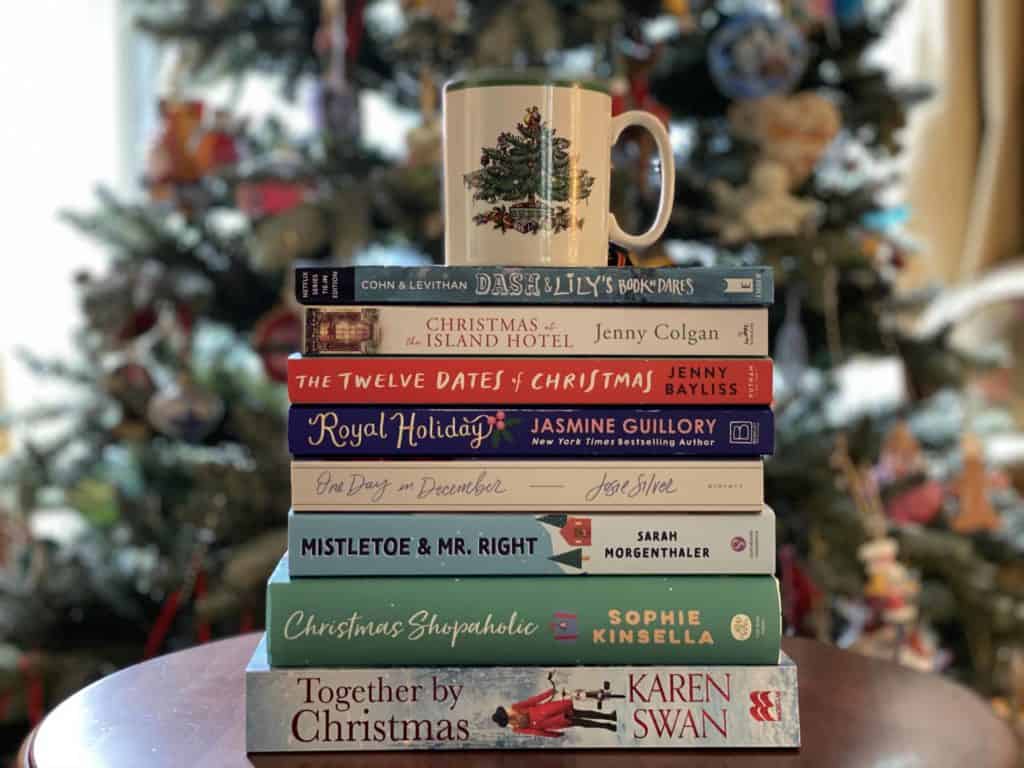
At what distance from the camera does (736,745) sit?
0.60 metres

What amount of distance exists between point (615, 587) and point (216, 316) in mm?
1202

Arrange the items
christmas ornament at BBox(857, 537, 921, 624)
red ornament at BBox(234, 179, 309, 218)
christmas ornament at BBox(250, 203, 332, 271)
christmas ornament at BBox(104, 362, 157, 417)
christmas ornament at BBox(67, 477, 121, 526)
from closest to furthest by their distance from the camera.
→ christmas ornament at BBox(857, 537, 921, 624)
christmas ornament at BBox(250, 203, 332, 271)
red ornament at BBox(234, 179, 309, 218)
christmas ornament at BBox(104, 362, 157, 417)
christmas ornament at BBox(67, 477, 121, 526)

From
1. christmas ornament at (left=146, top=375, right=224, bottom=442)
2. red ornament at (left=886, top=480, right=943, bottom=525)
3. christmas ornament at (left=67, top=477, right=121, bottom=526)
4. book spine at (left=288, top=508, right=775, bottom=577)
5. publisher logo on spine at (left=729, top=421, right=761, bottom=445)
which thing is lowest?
christmas ornament at (left=67, top=477, right=121, bottom=526)

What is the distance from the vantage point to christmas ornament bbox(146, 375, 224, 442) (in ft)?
5.11

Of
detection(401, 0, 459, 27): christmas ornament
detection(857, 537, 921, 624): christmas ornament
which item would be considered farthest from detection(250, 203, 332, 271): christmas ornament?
detection(857, 537, 921, 624): christmas ornament

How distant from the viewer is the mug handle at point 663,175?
680mm

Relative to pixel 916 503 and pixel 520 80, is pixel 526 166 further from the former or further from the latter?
pixel 916 503

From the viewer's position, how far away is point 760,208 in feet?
5.05

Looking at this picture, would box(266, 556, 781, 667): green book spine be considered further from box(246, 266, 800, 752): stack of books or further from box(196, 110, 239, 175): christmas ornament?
box(196, 110, 239, 175): christmas ornament

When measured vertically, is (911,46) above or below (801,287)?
above

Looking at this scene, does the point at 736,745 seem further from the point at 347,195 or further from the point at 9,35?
the point at 9,35

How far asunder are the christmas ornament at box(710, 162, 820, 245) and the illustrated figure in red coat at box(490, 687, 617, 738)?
103 centimetres

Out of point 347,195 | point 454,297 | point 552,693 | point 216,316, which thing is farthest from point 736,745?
point 216,316

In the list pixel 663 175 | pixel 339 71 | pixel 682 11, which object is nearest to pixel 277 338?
pixel 339 71
